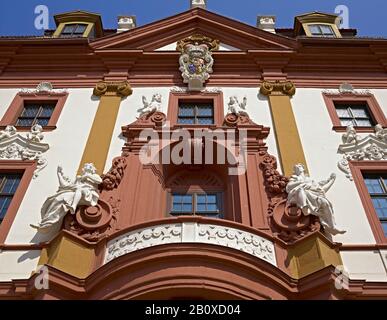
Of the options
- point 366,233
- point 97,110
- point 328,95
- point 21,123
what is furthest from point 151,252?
point 328,95

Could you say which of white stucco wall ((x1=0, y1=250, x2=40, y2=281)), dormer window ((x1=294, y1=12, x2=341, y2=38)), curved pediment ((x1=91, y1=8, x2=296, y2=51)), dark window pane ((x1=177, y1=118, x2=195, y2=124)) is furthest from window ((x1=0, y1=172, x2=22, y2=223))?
dormer window ((x1=294, y1=12, x2=341, y2=38))

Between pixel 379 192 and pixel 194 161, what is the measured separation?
16.5ft

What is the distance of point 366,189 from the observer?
40.9 feet

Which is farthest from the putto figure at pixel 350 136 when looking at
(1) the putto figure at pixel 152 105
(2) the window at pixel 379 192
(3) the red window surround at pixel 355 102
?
(1) the putto figure at pixel 152 105

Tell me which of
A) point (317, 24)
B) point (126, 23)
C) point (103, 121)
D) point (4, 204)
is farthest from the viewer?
point (317, 24)

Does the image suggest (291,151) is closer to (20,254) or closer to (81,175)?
(81,175)

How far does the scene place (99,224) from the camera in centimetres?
1115

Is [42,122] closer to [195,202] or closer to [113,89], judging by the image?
[113,89]

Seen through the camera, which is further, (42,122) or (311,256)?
(42,122)

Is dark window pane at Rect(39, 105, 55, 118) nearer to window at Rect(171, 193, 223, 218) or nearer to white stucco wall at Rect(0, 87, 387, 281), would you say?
white stucco wall at Rect(0, 87, 387, 281)

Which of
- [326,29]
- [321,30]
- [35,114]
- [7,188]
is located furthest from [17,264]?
[326,29]

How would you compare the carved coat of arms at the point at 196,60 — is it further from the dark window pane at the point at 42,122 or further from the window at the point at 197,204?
the dark window pane at the point at 42,122

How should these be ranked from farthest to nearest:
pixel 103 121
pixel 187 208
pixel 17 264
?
pixel 103 121 < pixel 187 208 < pixel 17 264

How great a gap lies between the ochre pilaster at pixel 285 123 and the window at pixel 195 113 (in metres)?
1.87
